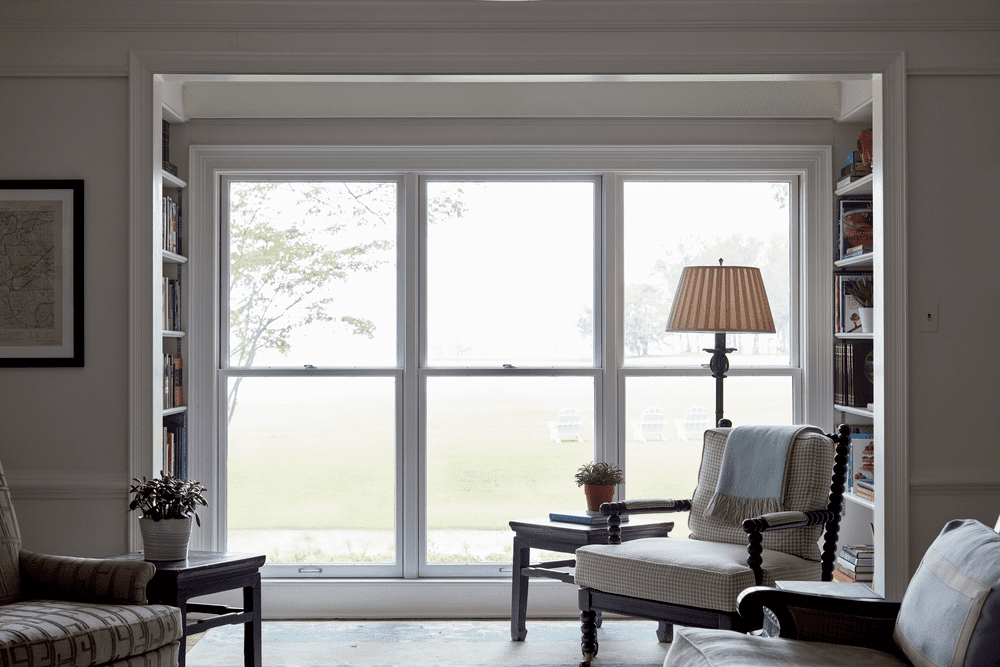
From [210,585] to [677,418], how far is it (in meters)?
2.34

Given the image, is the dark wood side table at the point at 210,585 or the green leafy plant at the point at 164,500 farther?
the green leafy plant at the point at 164,500

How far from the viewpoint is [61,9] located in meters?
3.16

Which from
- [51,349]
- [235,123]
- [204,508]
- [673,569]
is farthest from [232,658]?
[235,123]

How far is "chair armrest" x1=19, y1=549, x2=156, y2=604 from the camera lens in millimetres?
2590

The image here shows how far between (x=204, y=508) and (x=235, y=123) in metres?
1.84

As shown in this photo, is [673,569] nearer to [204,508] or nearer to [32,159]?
[204,508]

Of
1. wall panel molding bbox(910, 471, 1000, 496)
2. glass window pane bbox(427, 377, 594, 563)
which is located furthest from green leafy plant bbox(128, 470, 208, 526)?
wall panel molding bbox(910, 471, 1000, 496)

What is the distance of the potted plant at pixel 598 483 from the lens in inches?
148

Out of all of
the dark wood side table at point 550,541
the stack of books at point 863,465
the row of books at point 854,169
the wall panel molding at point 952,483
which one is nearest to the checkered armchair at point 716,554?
the dark wood side table at point 550,541

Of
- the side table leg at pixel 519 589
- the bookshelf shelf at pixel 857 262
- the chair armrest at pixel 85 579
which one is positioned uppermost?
the bookshelf shelf at pixel 857 262

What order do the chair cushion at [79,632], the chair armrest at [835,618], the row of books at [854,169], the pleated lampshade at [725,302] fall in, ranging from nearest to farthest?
1. the chair armrest at [835,618]
2. the chair cushion at [79,632]
3. the pleated lampshade at [725,302]
4. the row of books at [854,169]

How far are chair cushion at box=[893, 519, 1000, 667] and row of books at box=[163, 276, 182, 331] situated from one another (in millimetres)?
3191

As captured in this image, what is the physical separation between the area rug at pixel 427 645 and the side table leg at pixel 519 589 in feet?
0.22

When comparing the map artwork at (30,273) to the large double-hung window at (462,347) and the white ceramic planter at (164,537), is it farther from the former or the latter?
the large double-hung window at (462,347)
